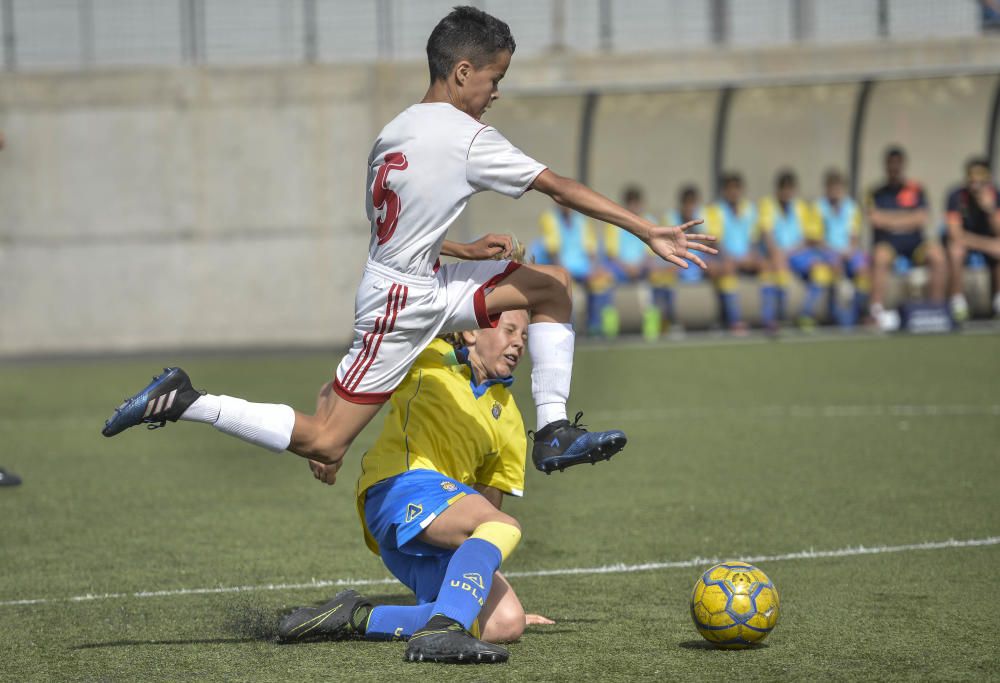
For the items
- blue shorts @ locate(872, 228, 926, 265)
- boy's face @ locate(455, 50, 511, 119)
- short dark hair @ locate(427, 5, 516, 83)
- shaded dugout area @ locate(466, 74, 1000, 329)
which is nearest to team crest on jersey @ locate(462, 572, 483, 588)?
boy's face @ locate(455, 50, 511, 119)

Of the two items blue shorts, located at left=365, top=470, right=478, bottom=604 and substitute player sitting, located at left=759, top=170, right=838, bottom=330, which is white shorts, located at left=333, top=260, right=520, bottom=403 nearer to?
blue shorts, located at left=365, top=470, right=478, bottom=604

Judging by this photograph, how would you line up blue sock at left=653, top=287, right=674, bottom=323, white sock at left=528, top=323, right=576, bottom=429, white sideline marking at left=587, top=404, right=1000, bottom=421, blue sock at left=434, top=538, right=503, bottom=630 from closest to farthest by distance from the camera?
blue sock at left=434, top=538, right=503, bottom=630 → white sock at left=528, top=323, right=576, bottom=429 → white sideline marking at left=587, top=404, right=1000, bottom=421 → blue sock at left=653, top=287, right=674, bottom=323

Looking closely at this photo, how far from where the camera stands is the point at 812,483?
8.34 meters

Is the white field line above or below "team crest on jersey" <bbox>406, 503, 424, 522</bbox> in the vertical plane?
below

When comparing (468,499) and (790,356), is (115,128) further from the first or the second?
(468,499)

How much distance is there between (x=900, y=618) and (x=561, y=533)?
2.29 metres

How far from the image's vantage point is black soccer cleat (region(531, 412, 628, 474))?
16.9 ft

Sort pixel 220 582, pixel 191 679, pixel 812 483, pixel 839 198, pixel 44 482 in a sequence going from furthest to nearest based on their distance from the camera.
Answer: pixel 839 198 → pixel 44 482 → pixel 812 483 → pixel 220 582 → pixel 191 679

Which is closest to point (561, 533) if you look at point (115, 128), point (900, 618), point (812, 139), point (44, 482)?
point (900, 618)

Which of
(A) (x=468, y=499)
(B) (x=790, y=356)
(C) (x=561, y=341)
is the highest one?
(C) (x=561, y=341)

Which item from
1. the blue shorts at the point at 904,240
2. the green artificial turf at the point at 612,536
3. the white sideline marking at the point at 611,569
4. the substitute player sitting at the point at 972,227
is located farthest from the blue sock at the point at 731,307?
the white sideline marking at the point at 611,569

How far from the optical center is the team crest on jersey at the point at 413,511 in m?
4.90

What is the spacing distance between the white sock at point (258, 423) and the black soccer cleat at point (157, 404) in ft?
0.40

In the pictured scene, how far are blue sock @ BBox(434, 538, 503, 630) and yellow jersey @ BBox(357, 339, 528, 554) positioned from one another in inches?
15.7
